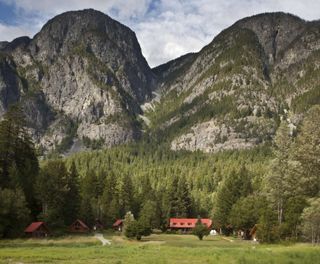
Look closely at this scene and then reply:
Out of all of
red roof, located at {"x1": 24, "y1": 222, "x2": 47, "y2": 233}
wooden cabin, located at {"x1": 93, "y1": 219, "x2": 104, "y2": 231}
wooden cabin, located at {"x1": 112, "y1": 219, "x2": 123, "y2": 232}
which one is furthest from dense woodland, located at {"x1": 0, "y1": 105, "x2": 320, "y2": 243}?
red roof, located at {"x1": 24, "y1": 222, "x2": 47, "y2": 233}

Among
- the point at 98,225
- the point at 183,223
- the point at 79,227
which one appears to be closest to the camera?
the point at 79,227

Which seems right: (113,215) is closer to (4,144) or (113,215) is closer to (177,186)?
(177,186)

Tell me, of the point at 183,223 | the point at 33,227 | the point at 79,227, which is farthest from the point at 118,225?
the point at 33,227

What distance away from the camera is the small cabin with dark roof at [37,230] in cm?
8169

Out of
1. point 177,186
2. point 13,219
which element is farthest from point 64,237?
point 177,186

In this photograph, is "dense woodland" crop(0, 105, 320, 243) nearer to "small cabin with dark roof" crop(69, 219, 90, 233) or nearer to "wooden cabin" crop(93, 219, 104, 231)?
"wooden cabin" crop(93, 219, 104, 231)

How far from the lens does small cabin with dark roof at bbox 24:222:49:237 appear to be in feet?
268

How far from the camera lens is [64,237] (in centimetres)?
8056

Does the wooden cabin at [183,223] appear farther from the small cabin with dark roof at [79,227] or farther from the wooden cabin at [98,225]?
the small cabin with dark roof at [79,227]

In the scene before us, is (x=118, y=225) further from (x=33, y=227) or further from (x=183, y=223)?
(x=33, y=227)

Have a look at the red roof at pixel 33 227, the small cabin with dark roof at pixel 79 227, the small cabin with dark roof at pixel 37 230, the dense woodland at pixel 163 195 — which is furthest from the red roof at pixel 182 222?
the red roof at pixel 33 227

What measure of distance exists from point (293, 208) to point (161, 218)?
67.7 meters

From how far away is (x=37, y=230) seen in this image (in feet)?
272

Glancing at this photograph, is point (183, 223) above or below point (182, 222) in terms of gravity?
below
